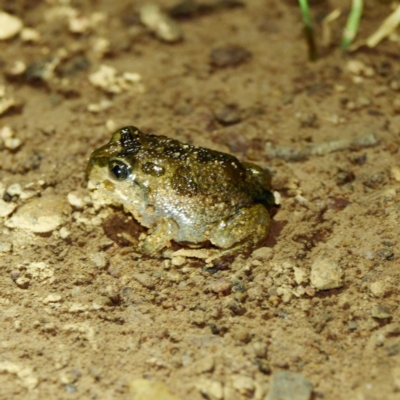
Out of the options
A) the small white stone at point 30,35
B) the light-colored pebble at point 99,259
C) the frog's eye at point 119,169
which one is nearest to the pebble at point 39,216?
the light-colored pebble at point 99,259

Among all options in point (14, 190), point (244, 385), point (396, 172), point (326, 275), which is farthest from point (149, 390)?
point (396, 172)

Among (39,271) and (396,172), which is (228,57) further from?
(39,271)

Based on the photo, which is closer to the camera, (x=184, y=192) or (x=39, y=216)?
(x=184, y=192)

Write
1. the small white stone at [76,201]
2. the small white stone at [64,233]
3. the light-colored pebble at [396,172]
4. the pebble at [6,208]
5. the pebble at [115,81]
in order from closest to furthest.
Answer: the small white stone at [64,233], the pebble at [6,208], the small white stone at [76,201], the light-colored pebble at [396,172], the pebble at [115,81]

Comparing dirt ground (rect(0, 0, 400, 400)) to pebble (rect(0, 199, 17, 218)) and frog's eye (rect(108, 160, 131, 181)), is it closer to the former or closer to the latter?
pebble (rect(0, 199, 17, 218))

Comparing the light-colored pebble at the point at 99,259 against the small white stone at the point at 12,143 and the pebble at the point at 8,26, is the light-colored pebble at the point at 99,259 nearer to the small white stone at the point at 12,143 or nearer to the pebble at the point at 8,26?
the small white stone at the point at 12,143

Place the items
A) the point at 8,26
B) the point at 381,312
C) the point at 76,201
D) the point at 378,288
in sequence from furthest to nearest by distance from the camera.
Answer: the point at 8,26, the point at 76,201, the point at 378,288, the point at 381,312

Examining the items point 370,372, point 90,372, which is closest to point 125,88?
point 90,372
